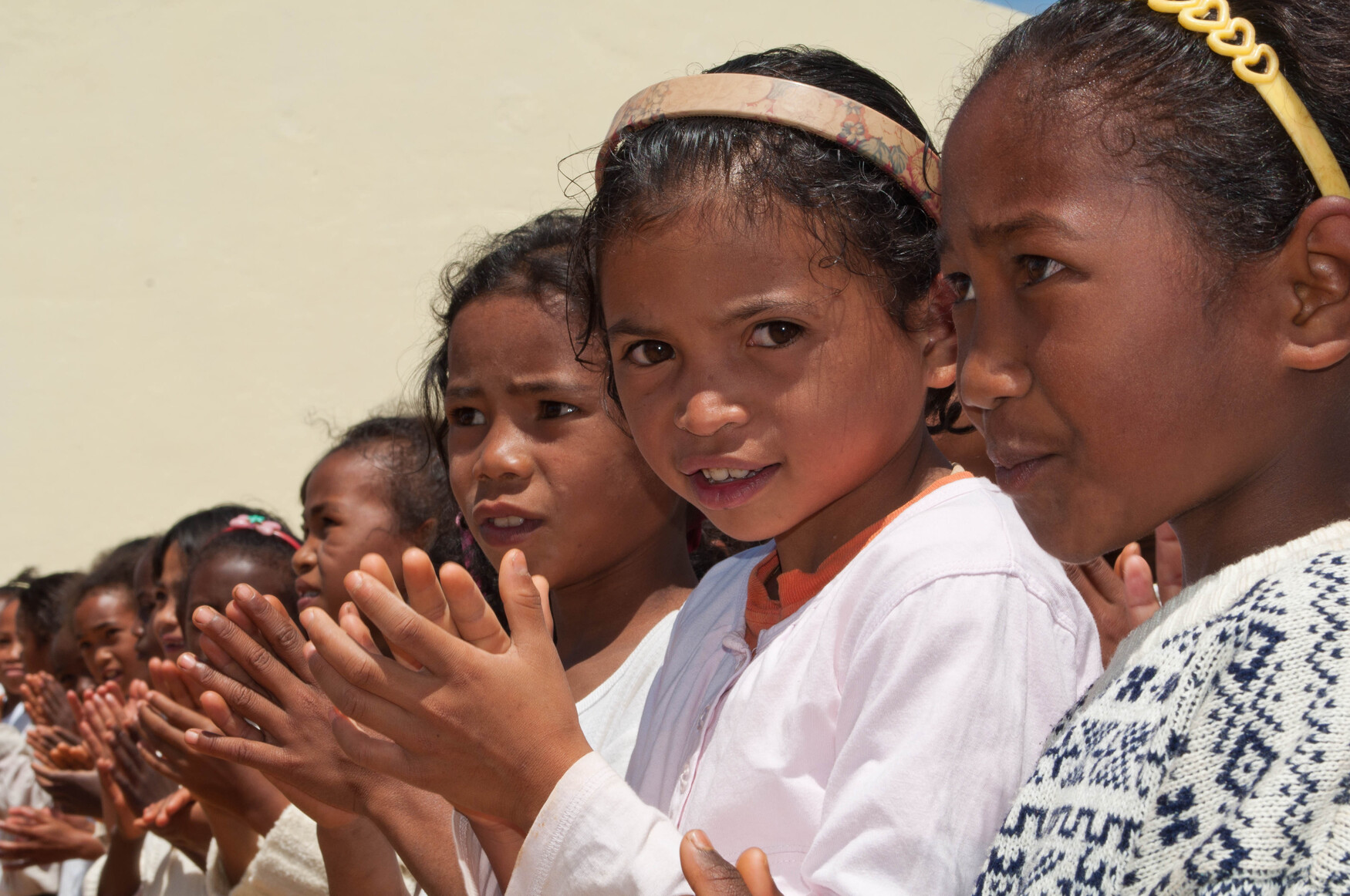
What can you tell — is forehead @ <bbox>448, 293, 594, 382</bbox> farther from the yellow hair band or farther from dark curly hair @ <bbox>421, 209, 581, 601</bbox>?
the yellow hair band

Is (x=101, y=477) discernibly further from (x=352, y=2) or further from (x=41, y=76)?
(x=352, y=2)

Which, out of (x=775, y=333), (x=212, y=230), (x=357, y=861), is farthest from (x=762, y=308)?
(x=212, y=230)

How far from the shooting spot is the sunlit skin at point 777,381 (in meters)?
1.47

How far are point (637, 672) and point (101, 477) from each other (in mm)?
6138

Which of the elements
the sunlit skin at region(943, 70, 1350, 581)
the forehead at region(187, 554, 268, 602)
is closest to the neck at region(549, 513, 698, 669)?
the sunlit skin at region(943, 70, 1350, 581)

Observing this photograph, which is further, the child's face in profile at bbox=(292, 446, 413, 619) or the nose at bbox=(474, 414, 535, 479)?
the child's face in profile at bbox=(292, 446, 413, 619)

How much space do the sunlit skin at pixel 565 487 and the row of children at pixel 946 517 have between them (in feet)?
1.12

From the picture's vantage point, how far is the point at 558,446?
2186 mm

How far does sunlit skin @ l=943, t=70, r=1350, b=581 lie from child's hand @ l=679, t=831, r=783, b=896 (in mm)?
408

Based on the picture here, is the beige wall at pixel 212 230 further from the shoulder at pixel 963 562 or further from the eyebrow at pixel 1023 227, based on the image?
the eyebrow at pixel 1023 227

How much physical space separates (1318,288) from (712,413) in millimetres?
688

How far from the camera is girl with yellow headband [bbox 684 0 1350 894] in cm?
93

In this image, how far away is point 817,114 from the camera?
1562mm

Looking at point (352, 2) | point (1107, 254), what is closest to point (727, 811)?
point (1107, 254)
